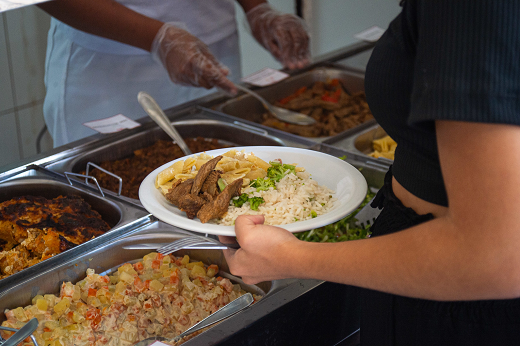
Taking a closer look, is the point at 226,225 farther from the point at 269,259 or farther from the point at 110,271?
the point at 110,271

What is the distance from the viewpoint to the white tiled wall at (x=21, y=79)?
3688 mm

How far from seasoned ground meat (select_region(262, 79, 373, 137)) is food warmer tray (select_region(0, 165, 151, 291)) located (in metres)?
0.96

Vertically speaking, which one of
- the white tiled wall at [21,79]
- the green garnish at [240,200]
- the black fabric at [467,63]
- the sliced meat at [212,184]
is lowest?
the white tiled wall at [21,79]

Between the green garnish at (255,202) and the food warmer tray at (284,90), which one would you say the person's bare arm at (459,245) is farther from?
the food warmer tray at (284,90)

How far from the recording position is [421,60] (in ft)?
1.97

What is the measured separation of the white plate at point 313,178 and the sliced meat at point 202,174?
6cm

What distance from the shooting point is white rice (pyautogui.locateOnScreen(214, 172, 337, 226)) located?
3.51 feet

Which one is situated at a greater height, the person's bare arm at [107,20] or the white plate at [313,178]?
the person's bare arm at [107,20]

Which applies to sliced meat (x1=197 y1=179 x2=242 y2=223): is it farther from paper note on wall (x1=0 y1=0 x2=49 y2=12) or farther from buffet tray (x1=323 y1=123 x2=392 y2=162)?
buffet tray (x1=323 y1=123 x2=392 y2=162)

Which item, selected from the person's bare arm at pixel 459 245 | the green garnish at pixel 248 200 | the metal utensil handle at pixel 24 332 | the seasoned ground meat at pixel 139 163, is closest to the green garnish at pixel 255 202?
the green garnish at pixel 248 200

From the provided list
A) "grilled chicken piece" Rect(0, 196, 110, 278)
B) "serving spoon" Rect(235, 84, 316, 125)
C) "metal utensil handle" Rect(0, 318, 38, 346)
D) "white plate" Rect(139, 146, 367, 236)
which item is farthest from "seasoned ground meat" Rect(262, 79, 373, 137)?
"metal utensil handle" Rect(0, 318, 38, 346)

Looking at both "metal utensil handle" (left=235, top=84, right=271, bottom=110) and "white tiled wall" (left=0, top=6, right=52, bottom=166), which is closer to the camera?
"metal utensil handle" (left=235, top=84, right=271, bottom=110)

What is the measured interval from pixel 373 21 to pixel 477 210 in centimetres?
440

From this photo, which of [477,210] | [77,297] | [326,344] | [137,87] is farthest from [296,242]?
[137,87]
